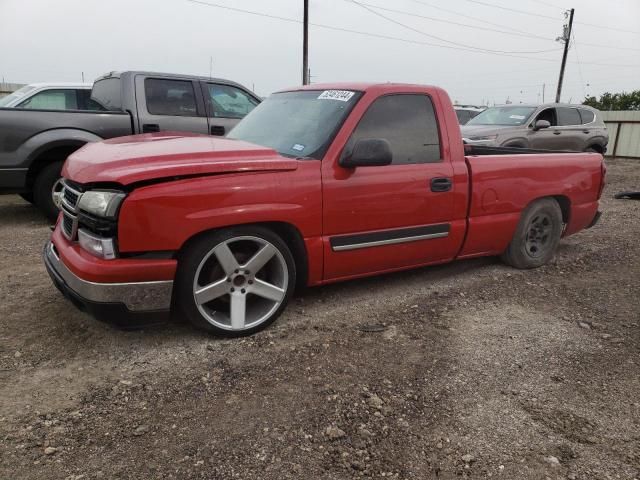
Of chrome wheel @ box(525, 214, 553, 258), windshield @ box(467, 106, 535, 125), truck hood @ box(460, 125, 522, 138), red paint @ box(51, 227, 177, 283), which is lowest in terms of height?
chrome wheel @ box(525, 214, 553, 258)

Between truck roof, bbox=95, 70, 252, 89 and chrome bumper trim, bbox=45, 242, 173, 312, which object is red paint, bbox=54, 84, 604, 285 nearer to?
chrome bumper trim, bbox=45, 242, 173, 312

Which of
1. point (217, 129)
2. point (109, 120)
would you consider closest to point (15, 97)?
point (109, 120)

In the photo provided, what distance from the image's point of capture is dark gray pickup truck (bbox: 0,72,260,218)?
589cm

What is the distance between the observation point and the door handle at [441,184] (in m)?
3.91

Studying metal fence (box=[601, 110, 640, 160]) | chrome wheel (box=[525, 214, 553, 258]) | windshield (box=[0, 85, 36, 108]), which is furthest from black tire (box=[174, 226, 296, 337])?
metal fence (box=[601, 110, 640, 160])

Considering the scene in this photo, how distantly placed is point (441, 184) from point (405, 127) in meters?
0.52

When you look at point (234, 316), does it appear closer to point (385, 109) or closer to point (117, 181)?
point (117, 181)

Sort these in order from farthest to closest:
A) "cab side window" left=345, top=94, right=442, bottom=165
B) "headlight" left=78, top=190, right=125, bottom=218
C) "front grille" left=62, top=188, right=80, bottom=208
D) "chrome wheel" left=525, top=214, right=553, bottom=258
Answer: "chrome wheel" left=525, top=214, right=553, bottom=258 < "cab side window" left=345, top=94, right=442, bottom=165 < "front grille" left=62, top=188, right=80, bottom=208 < "headlight" left=78, top=190, right=125, bottom=218

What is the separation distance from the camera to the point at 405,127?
12.7 ft

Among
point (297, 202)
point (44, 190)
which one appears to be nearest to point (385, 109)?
point (297, 202)

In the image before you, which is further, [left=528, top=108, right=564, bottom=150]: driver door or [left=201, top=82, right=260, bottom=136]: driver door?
[left=528, top=108, right=564, bottom=150]: driver door

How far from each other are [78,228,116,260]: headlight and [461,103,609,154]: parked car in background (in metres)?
8.13

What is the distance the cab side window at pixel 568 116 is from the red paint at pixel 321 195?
7.31 metres

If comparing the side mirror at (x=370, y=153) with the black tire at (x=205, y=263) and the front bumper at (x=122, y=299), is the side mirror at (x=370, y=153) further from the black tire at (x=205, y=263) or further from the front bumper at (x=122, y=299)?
the front bumper at (x=122, y=299)
